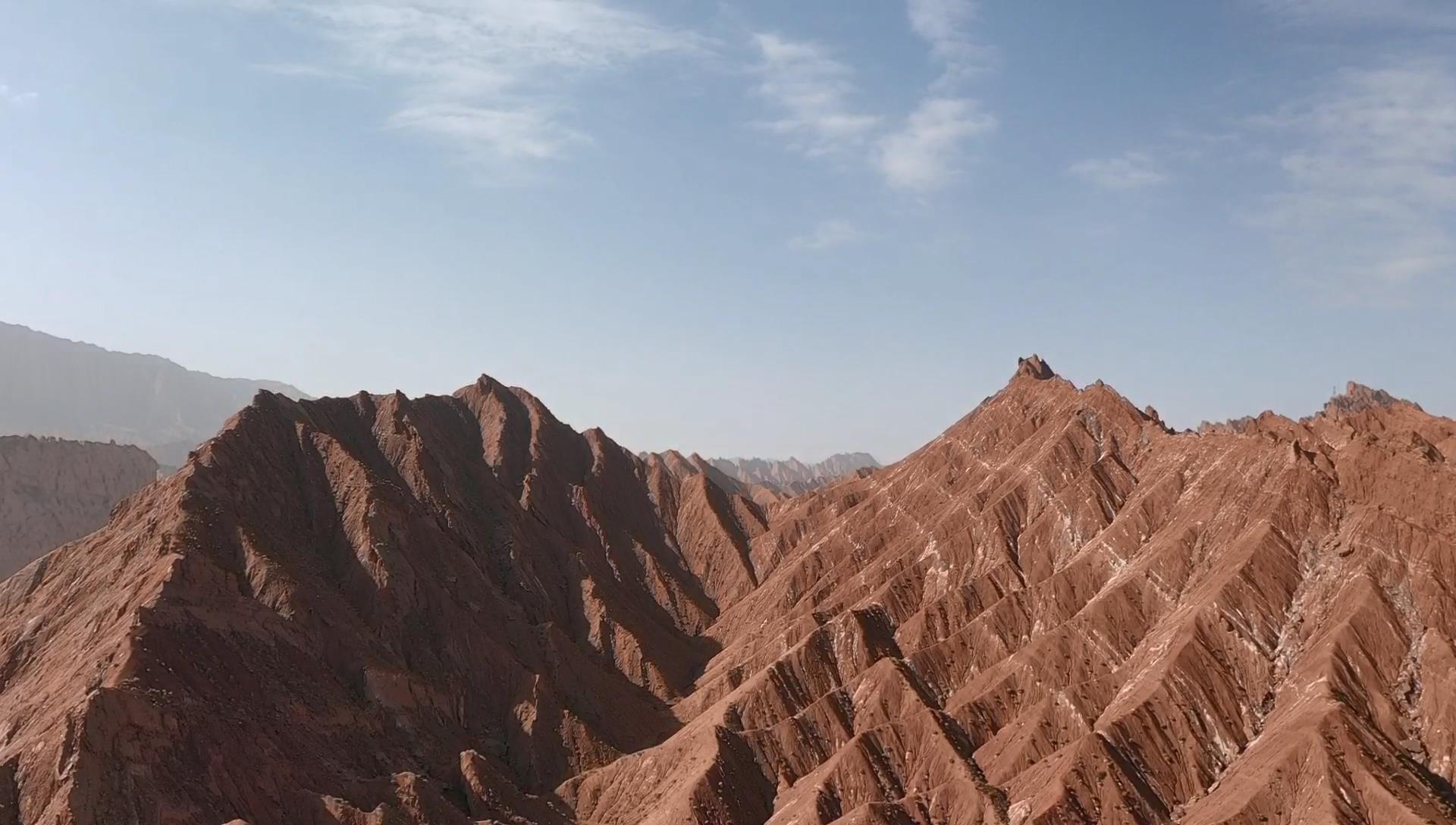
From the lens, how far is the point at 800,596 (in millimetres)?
128000

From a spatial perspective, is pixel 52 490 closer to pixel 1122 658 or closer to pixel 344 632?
pixel 344 632

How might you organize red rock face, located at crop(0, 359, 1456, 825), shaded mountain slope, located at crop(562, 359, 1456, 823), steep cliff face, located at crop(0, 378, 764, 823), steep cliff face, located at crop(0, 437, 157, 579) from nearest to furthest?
shaded mountain slope, located at crop(562, 359, 1456, 823)
red rock face, located at crop(0, 359, 1456, 825)
steep cliff face, located at crop(0, 378, 764, 823)
steep cliff face, located at crop(0, 437, 157, 579)

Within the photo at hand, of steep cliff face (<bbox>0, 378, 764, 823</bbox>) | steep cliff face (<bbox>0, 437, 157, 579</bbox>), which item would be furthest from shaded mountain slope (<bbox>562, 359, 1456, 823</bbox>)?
steep cliff face (<bbox>0, 437, 157, 579</bbox>)

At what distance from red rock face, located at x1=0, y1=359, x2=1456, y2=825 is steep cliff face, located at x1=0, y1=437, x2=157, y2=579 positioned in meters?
59.8

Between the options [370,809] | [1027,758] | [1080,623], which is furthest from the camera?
[1080,623]

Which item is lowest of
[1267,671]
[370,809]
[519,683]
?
[1267,671]

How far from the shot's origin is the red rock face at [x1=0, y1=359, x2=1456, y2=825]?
7638cm

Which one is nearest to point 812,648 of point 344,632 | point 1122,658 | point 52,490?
point 1122,658

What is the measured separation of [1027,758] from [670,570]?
7328 centimetres

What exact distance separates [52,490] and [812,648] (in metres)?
130

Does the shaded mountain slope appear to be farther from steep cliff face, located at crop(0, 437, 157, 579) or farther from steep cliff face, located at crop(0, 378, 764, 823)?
steep cliff face, located at crop(0, 437, 157, 579)

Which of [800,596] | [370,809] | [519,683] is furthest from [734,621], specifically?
[370,809]

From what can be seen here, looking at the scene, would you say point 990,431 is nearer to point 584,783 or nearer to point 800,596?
point 800,596

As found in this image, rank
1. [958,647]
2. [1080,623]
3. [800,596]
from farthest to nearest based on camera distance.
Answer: [800,596] < [958,647] < [1080,623]
